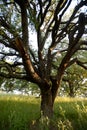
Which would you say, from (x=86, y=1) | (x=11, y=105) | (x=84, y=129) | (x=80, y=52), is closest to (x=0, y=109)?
(x=11, y=105)

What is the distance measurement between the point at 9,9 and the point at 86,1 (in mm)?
3179

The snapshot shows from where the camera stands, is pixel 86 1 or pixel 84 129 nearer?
pixel 84 129

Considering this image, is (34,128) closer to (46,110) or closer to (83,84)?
(46,110)

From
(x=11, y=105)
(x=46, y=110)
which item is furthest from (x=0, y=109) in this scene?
(x=46, y=110)

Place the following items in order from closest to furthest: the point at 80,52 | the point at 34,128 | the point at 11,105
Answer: the point at 34,128, the point at 11,105, the point at 80,52

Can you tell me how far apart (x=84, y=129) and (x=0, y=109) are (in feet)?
21.5

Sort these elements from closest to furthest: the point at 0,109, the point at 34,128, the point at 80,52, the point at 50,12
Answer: the point at 34,128 < the point at 0,109 < the point at 50,12 < the point at 80,52

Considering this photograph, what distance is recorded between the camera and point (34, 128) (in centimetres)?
1057

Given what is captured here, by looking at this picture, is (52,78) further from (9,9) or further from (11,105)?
(9,9)

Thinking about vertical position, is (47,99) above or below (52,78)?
below

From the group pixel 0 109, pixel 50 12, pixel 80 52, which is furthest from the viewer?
pixel 80 52

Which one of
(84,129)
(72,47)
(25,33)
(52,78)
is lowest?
(84,129)

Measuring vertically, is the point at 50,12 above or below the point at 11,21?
above

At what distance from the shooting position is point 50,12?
1688cm
